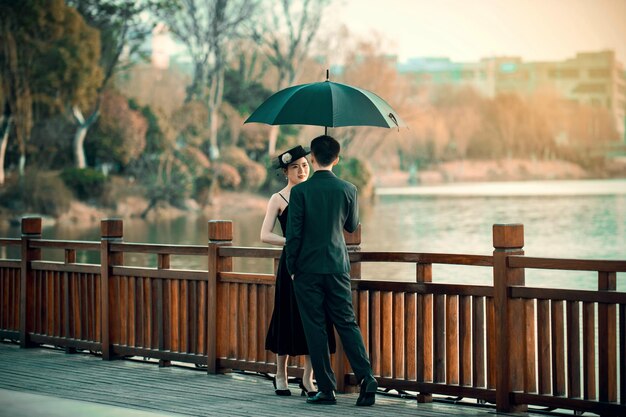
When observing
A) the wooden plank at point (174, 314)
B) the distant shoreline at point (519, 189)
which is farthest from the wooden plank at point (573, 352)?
the distant shoreline at point (519, 189)

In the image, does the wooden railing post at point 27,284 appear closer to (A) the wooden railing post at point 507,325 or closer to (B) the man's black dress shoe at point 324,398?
(B) the man's black dress shoe at point 324,398

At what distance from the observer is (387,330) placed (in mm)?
6363

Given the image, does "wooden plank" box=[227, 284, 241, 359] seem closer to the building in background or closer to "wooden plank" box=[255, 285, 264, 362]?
"wooden plank" box=[255, 285, 264, 362]

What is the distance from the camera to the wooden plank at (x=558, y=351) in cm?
565

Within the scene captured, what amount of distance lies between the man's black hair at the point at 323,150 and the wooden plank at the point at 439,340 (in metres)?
1.00

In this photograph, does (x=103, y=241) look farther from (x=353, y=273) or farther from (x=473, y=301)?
(x=473, y=301)

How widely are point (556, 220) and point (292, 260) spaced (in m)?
46.6

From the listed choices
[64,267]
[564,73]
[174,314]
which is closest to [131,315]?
[174,314]

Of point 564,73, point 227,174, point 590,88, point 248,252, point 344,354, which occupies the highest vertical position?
point 564,73

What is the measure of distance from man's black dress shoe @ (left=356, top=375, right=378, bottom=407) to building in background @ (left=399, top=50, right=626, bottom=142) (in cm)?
7046

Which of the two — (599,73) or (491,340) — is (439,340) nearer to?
(491,340)

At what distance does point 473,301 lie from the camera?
19.6 ft

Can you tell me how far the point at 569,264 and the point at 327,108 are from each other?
5.41 feet

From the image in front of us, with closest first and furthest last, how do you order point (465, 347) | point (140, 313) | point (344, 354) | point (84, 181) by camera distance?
point (465, 347), point (344, 354), point (140, 313), point (84, 181)
